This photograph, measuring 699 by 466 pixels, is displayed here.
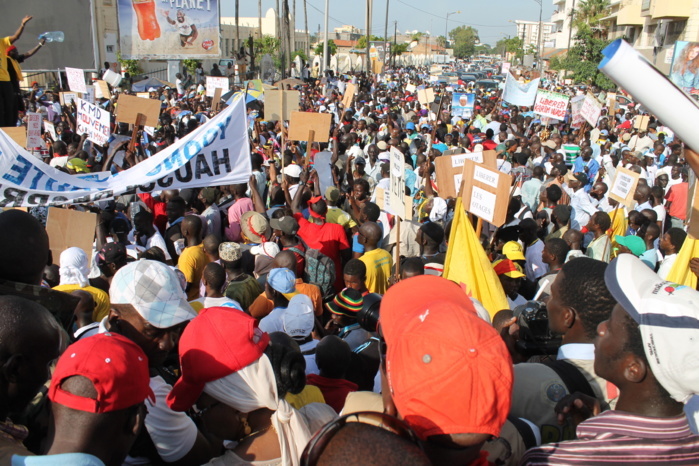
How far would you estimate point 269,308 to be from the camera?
3951 mm

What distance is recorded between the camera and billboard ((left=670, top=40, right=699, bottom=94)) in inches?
869

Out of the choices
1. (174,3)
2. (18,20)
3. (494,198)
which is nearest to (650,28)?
(174,3)

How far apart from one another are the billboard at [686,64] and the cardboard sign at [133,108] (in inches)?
814

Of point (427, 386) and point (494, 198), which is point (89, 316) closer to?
point (427, 386)

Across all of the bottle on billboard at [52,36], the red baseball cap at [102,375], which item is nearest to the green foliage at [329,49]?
the bottle on billboard at [52,36]

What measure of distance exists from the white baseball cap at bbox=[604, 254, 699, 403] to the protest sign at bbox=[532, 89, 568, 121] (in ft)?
41.3

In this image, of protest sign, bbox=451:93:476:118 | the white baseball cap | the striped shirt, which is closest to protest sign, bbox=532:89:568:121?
protest sign, bbox=451:93:476:118

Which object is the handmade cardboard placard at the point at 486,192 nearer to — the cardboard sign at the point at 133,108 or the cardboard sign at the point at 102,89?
the cardboard sign at the point at 133,108

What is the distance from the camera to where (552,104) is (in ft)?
44.4

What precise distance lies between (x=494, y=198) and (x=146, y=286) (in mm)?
3001

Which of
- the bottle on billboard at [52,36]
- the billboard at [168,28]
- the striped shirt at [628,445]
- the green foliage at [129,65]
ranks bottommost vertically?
the striped shirt at [628,445]

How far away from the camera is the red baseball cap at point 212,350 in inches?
79.9

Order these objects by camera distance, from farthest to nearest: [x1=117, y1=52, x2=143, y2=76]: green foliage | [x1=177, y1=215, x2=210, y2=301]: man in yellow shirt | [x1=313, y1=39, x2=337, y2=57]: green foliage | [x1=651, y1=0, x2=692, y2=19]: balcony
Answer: [x1=313, y1=39, x2=337, y2=57]: green foliage, [x1=651, y1=0, x2=692, y2=19]: balcony, [x1=117, y1=52, x2=143, y2=76]: green foliage, [x1=177, y1=215, x2=210, y2=301]: man in yellow shirt

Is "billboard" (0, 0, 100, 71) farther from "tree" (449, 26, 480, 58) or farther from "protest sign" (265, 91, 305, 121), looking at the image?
"tree" (449, 26, 480, 58)
